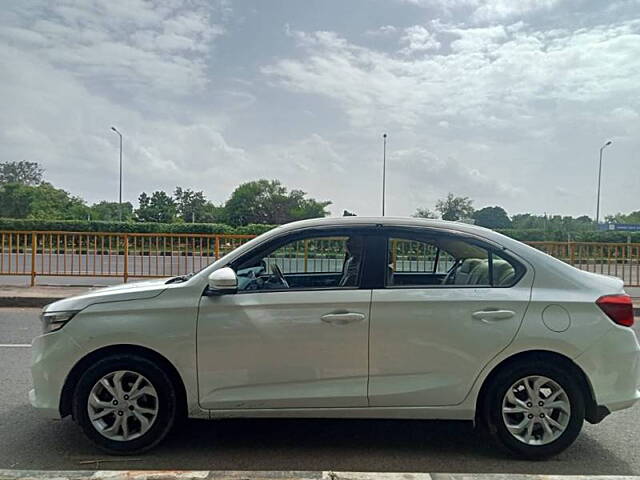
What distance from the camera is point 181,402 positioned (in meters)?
3.42

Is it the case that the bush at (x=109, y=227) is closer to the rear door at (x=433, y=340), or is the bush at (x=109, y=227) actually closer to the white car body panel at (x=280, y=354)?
the white car body panel at (x=280, y=354)

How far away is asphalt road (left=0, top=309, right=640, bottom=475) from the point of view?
3273mm

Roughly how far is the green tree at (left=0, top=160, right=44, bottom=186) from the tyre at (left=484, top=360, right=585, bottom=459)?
78776 mm

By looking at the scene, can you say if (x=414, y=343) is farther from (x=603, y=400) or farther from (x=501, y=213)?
(x=501, y=213)

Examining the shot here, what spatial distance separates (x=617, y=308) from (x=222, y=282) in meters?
2.79

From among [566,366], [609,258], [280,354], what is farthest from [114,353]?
[609,258]

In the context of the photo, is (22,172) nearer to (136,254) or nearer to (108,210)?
(108,210)

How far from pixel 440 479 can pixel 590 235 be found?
29.5 metres

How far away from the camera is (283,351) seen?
3355 mm

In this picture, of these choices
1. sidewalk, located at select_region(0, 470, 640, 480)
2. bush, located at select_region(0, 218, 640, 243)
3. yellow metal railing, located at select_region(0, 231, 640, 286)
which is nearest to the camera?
sidewalk, located at select_region(0, 470, 640, 480)

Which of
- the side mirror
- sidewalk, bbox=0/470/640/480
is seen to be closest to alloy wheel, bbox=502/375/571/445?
sidewalk, bbox=0/470/640/480

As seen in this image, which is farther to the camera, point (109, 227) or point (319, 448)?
point (109, 227)

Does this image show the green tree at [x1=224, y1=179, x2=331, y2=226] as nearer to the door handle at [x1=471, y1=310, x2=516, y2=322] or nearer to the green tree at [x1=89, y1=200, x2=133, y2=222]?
the green tree at [x1=89, y1=200, x2=133, y2=222]

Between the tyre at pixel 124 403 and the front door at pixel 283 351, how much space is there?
0.94 feet
